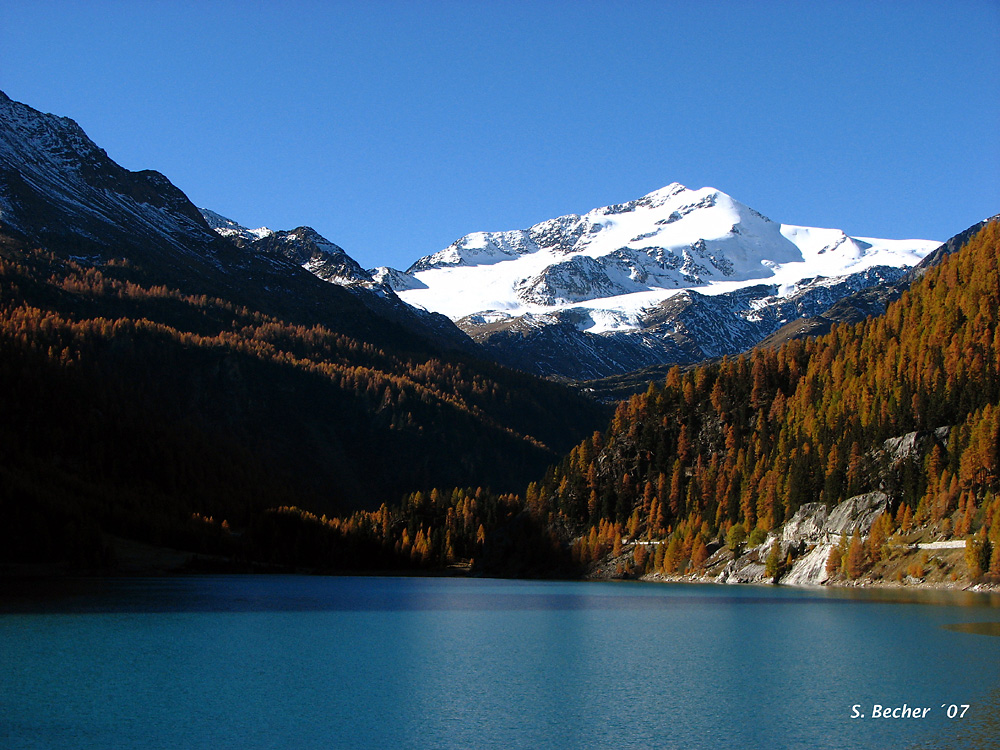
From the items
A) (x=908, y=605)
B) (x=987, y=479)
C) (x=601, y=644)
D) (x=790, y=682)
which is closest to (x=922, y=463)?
(x=987, y=479)

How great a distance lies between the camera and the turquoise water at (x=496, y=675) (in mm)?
56062

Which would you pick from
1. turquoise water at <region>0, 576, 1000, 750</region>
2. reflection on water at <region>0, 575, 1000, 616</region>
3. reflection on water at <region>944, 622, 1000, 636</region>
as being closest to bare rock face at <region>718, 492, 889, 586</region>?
reflection on water at <region>0, 575, 1000, 616</region>

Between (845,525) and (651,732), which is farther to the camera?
(845,525)

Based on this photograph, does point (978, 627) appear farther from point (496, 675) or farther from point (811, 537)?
point (811, 537)

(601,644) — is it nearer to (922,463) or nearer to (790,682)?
(790,682)

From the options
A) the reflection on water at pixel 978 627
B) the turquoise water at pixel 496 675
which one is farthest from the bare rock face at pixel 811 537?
the reflection on water at pixel 978 627

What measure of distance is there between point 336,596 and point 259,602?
18.9 metres

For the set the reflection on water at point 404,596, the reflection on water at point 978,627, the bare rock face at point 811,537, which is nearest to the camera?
the reflection on water at point 978,627

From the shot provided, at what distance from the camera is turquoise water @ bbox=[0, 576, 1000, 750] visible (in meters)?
56.1

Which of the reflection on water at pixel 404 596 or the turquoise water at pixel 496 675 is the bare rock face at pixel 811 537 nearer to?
the reflection on water at pixel 404 596

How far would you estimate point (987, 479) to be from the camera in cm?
15675

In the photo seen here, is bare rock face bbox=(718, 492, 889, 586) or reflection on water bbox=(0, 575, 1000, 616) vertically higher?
bare rock face bbox=(718, 492, 889, 586)

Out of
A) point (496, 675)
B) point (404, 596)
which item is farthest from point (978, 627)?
point (404, 596)

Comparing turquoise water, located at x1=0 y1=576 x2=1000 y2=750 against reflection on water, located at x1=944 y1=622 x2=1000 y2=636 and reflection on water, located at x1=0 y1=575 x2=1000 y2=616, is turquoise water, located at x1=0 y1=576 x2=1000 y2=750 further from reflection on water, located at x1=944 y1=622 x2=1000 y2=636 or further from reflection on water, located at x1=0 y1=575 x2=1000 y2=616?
reflection on water, located at x1=0 y1=575 x2=1000 y2=616
